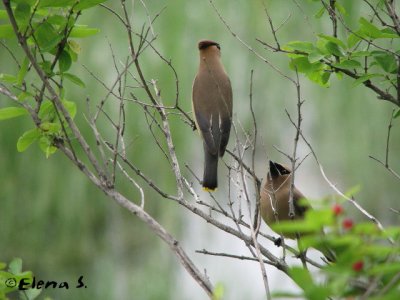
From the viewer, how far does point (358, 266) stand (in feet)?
4.70

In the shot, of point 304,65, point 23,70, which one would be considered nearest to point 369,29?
point 304,65

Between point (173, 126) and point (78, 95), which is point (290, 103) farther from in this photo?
point (78, 95)

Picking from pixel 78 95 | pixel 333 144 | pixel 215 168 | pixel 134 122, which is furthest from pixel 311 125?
pixel 215 168

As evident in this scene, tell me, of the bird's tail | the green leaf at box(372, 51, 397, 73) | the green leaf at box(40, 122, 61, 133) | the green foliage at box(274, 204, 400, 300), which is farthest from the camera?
the bird's tail

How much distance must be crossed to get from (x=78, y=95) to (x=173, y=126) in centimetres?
83

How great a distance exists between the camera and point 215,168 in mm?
4086

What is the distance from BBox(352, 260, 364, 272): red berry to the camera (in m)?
1.43

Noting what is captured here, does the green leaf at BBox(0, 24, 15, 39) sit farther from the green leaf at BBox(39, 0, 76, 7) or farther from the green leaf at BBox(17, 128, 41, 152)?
the green leaf at BBox(17, 128, 41, 152)

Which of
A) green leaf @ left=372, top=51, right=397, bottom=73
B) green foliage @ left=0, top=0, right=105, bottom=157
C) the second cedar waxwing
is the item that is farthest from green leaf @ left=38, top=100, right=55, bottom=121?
the second cedar waxwing

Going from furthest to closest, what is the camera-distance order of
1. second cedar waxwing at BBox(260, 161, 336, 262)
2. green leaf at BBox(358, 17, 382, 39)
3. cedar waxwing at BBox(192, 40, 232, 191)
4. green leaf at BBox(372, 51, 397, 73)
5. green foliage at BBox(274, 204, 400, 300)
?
cedar waxwing at BBox(192, 40, 232, 191) < second cedar waxwing at BBox(260, 161, 336, 262) < green leaf at BBox(372, 51, 397, 73) < green leaf at BBox(358, 17, 382, 39) < green foliage at BBox(274, 204, 400, 300)

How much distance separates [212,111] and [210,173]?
0.38 metres

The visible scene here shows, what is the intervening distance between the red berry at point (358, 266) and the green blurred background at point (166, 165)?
5.41m

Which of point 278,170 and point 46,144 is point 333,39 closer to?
point 46,144

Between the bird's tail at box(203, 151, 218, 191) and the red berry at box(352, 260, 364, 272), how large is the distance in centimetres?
246
